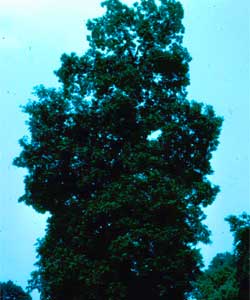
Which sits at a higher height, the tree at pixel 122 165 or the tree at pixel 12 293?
the tree at pixel 12 293

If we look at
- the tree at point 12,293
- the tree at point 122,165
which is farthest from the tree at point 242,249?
the tree at point 12,293

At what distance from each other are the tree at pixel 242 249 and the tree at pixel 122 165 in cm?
189

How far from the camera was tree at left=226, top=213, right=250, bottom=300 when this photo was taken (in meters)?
16.0

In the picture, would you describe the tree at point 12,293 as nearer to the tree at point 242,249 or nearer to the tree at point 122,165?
the tree at point 122,165

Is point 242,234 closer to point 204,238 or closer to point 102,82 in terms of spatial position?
point 204,238

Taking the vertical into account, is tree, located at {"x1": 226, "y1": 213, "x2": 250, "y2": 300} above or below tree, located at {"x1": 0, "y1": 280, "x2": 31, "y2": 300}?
below

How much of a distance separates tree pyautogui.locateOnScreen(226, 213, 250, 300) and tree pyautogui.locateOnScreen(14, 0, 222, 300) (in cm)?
189

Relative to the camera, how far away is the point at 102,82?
20.7 metres

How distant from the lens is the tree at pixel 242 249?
52.6 feet

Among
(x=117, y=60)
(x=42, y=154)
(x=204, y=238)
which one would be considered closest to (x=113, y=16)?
(x=117, y=60)

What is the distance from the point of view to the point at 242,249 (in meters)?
16.6

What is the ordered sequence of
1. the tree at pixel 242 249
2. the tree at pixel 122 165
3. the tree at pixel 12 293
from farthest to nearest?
the tree at pixel 12 293 → the tree at pixel 122 165 → the tree at pixel 242 249

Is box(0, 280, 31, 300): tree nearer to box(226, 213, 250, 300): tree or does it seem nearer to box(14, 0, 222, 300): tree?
box(14, 0, 222, 300): tree

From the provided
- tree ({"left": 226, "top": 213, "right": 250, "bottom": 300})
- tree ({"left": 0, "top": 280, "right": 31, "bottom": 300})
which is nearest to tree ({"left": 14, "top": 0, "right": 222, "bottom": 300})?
tree ({"left": 226, "top": 213, "right": 250, "bottom": 300})
